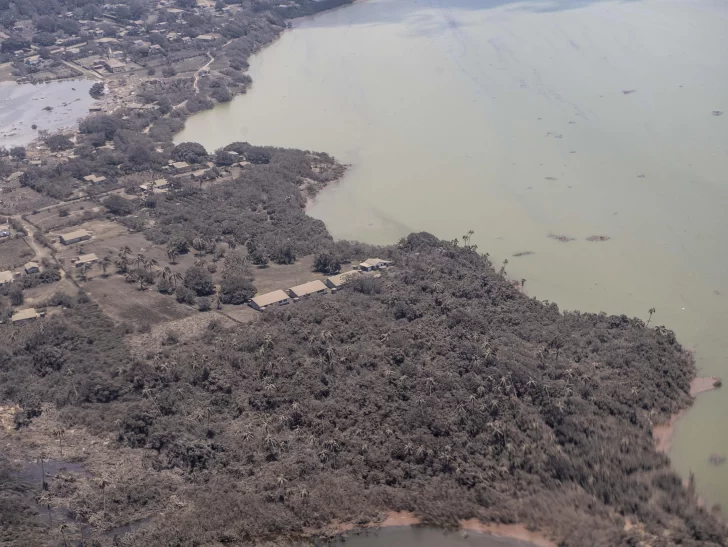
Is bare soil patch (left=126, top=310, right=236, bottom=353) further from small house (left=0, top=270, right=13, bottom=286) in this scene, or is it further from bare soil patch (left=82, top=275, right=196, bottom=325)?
small house (left=0, top=270, right=13, bottom=286)

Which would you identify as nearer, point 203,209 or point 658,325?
point 658,325

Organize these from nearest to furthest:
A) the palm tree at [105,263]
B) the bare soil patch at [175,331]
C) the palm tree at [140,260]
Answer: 1. the bare soil patch at [175,331]
2. the palm tree at [140,260]
3. the palm tree at [105,263]

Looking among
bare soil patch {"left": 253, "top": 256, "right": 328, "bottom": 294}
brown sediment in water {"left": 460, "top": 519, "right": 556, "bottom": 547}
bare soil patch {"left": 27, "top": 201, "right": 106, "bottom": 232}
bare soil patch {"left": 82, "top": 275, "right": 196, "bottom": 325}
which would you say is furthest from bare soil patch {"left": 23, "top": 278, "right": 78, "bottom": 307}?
brown sediment in water {"left": 460, "top": 519, "right": 556, "bottom": 547}

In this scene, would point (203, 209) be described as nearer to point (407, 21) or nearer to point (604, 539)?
point (604, 539)

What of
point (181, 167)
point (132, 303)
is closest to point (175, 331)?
point (132, 303)

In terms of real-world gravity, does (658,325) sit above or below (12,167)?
above

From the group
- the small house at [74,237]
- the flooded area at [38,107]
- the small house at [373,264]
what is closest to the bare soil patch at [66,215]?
the small house at [74,237]

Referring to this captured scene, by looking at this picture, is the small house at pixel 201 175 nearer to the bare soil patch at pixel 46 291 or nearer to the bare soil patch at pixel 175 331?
the bare soil patch at pixel 46 291

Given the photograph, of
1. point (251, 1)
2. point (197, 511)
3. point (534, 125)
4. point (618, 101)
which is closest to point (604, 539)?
point (197, 511)
